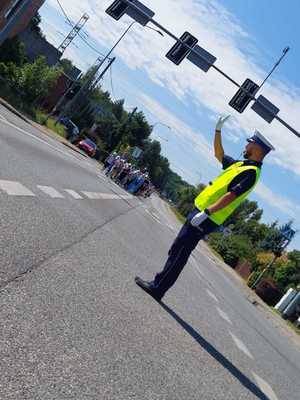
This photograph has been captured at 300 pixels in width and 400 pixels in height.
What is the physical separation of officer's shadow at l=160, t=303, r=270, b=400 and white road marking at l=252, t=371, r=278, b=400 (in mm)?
123

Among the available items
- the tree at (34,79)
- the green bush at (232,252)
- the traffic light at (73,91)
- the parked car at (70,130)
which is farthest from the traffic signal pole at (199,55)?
the green bush at (232,252)

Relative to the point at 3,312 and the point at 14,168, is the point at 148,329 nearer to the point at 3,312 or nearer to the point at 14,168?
the point at 3,312

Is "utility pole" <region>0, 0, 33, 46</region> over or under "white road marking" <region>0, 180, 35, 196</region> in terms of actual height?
over

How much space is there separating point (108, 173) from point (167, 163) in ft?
529

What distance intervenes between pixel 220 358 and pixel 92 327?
100 inches

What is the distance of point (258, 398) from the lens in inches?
241

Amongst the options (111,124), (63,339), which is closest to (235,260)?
(111,124)

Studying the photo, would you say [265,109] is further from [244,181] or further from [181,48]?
[244,181]

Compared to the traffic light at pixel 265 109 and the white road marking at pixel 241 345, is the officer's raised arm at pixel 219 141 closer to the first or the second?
the white road marking at pixel 241 345

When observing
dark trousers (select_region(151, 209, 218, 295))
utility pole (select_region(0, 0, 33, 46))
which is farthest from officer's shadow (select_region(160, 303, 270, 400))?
utility pole (select_region(0, 0, 33, 46))

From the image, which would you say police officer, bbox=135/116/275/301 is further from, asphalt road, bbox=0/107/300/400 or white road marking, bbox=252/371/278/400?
white road marking, bbox=252/371/278/400

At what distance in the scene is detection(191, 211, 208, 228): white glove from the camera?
7289 mm

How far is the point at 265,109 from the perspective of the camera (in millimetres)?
22250

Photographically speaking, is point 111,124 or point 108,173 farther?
point 111,124
